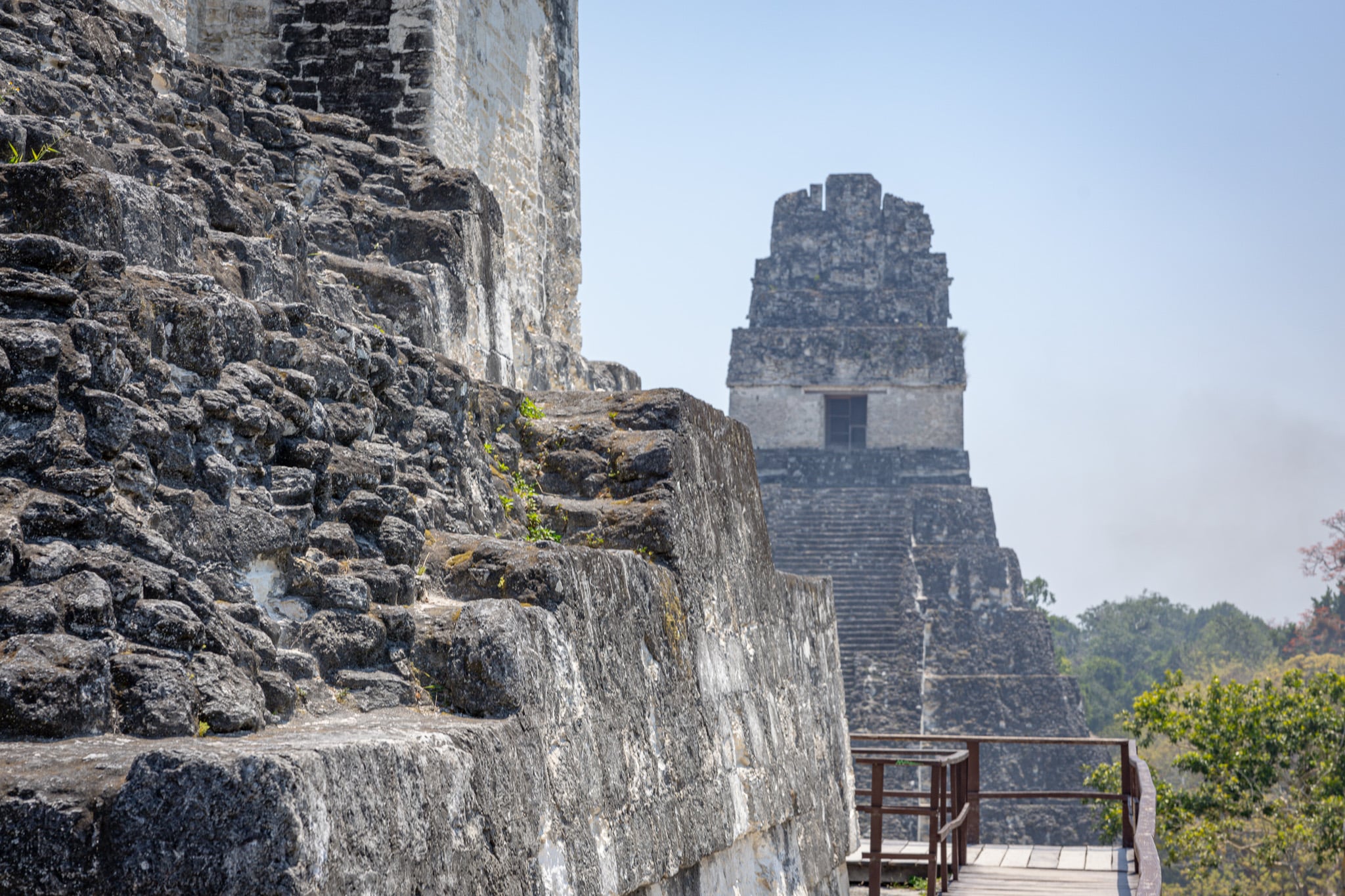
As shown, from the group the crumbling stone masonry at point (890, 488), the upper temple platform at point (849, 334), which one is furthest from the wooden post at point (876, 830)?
the upper temple platform at point (849, 334)

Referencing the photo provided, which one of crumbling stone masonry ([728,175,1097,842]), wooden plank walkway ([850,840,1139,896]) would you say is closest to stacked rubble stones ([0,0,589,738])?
wooden plank walkway ([850,840,1139,896])

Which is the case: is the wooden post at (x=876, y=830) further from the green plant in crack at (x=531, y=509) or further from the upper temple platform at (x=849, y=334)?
the upper temple platform at (x=849, y=334)

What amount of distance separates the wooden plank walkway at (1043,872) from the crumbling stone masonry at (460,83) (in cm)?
291

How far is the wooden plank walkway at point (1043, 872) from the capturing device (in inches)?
259

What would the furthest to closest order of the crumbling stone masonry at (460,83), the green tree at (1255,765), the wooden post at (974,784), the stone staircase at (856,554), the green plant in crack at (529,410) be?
the stone staircase at (856,554)
the green tree at (1255,765)
the wooden post at (974,784)
the crumbling stone masonry at (460,83)
the green plant in crack at (529,410)

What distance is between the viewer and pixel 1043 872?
7023 millimetres

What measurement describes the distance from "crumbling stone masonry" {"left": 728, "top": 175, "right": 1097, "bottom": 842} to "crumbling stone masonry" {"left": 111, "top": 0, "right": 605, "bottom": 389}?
47.5ft

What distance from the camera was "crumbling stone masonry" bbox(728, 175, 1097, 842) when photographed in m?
21.1

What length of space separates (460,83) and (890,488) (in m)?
21.5

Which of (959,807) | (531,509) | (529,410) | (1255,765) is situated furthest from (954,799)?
(1255,765)

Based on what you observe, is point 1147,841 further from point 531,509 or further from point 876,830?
point 531,509

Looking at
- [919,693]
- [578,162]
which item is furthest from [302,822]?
[919,693]

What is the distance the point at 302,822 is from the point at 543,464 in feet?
6.91

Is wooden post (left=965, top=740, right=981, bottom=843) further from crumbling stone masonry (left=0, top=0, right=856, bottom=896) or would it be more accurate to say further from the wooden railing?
crumbling stone masonry (left=0, top=0, right=856, bottom=896)
